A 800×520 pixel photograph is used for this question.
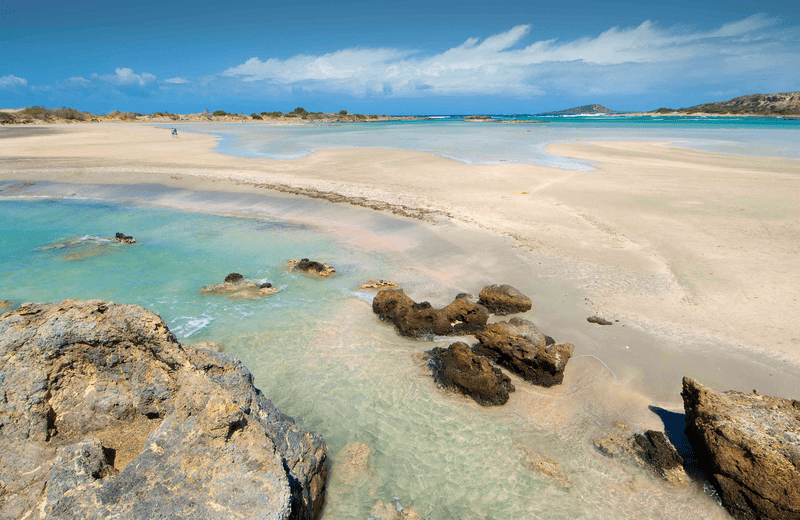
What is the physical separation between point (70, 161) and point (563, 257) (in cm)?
2644

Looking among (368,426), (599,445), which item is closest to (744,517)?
(599,445)

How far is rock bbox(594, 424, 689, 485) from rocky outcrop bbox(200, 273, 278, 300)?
6547 mm

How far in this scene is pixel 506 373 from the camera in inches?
238

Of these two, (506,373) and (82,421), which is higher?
(82,421)

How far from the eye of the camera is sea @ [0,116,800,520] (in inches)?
170

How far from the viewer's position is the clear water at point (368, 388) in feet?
13.9

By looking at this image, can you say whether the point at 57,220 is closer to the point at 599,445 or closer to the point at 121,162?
the point at 121,162

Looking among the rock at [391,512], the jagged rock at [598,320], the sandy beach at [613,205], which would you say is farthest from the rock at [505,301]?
the rock at [391,512]

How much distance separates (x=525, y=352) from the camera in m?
5.86

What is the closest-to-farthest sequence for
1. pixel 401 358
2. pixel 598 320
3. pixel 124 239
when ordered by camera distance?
pixel 401 358, pixel 598 320, pixel 124 239

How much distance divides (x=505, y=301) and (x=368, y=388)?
3.11m

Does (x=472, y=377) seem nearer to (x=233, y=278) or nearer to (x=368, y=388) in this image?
(x=368, y=388)

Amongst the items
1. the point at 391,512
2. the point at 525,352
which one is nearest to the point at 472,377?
the point at 525,352

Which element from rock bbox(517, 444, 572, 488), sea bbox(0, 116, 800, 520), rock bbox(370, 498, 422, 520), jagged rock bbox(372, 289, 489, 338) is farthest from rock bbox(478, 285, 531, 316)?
rock bbox(370, 498, 422, 520)
